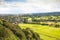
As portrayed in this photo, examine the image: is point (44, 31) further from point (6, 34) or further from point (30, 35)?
point (6, 34)

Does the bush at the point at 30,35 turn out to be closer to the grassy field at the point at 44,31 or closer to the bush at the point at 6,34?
the grassy field at the point at 44,31

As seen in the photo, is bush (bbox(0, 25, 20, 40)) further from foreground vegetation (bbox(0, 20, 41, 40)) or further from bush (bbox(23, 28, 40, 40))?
bush (bbox(23, 28, 40, 40))

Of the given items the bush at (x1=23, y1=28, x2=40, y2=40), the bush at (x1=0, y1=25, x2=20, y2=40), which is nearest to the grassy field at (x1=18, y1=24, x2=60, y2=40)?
the bush at (x1=23, y1=28, x2=40, y2=40)

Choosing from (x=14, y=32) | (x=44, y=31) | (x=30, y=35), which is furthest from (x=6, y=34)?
(x=44, y=31)

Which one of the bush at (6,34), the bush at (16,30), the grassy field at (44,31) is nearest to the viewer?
the bush at (6,34)

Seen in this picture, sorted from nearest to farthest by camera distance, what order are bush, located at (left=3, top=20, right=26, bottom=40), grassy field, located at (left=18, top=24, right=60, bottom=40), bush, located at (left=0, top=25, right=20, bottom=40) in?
bush, located at (left=0, top=25, right=20, bottom=40), bush, located at (left=3, top=20, right=26, bottom=40), grassy field, located at (left=18, top=24, right=60, bottom=40)

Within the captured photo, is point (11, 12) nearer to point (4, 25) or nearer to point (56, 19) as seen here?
point (4, 25)

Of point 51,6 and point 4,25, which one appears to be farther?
point 51,6

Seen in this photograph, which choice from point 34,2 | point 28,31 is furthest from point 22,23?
point 34,2

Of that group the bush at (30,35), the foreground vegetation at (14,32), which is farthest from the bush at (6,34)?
the bush at (30,35)

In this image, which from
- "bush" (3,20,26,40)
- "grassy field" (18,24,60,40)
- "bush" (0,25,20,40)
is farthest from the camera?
"grassy field" (18,24,60,40)

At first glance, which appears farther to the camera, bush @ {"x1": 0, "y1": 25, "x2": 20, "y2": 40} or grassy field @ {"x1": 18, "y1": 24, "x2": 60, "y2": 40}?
grassy field @ {"x1": 18, "y1": 24, "x2": 60, "y2": 40}
